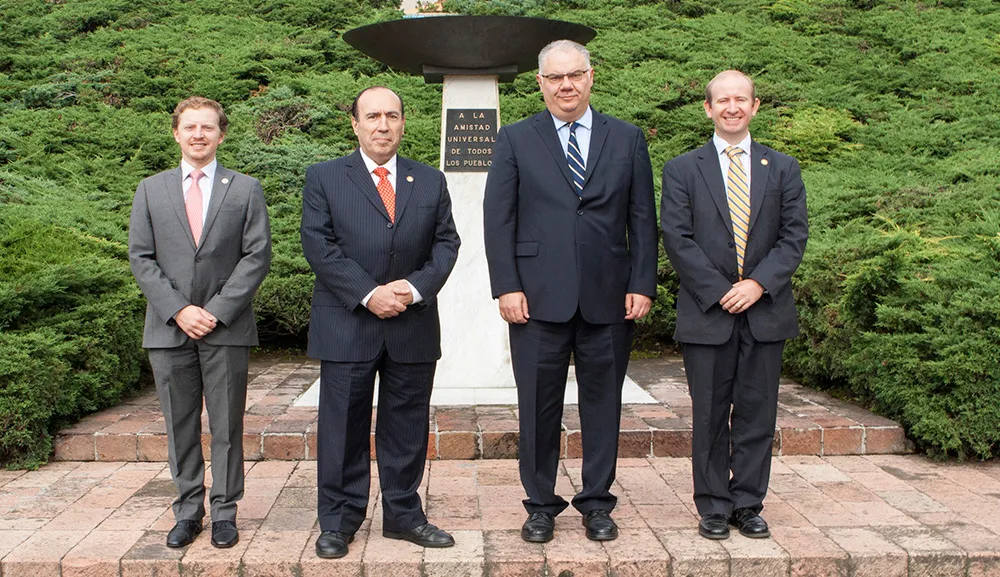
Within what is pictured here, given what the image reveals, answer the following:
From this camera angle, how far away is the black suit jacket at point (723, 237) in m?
3.87

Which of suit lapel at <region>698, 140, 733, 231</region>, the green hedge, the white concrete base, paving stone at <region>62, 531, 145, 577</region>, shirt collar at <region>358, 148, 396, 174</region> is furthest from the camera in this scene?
the white concrete base

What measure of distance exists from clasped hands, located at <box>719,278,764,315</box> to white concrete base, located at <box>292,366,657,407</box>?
211 cm

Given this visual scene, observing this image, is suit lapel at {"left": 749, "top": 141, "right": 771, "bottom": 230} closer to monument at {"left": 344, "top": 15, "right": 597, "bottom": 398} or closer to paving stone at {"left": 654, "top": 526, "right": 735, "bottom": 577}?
paving stone at {"left": 654, "top": 526, "right": 735, "bottom": 577}

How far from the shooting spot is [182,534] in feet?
12.3

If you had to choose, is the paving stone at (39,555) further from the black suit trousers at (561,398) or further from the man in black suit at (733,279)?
the man in black suit at (733,279)

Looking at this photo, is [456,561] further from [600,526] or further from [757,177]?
[757,177]

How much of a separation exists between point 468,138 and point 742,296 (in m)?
2.81

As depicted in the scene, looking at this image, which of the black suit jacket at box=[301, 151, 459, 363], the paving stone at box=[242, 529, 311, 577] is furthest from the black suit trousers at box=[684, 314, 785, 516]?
the paving stone at box=[242, 529, 311, 577]

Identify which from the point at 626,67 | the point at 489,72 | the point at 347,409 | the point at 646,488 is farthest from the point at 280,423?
the point at 626,67

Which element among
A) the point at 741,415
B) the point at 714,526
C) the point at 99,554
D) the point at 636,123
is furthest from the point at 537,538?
the point at 636,123

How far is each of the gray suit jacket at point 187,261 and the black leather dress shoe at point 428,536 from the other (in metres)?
1.03

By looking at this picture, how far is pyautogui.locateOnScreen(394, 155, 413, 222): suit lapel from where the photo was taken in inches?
148

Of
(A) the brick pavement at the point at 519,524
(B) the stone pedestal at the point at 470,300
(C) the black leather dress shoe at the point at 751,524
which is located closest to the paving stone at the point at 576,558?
(A) the brick pavement at the point at 519,524

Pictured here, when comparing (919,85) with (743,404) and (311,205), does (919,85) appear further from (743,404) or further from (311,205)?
(311,205)
